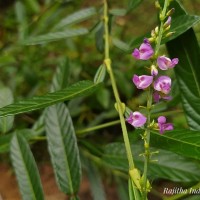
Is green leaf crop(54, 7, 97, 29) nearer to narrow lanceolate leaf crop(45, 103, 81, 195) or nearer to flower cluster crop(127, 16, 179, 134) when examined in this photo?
narrow lanceolate leaf crop(45, 103, 81, 195)

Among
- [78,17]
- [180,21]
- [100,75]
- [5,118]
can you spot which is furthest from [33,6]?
[180,21]

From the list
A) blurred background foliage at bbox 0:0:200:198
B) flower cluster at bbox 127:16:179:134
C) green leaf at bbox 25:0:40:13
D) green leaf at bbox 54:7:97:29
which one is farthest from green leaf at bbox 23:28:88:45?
green leaf at bbox 25:0:40:13

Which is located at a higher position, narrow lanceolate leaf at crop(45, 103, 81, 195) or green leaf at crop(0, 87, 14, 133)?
green leaf at crop(0, 87, 14, 133)

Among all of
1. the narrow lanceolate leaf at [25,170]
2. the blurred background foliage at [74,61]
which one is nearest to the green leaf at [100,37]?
the blurred background foliage at [74,61]

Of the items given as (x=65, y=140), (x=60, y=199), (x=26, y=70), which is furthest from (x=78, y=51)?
(x=65, y=140)

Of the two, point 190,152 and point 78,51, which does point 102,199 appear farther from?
point 78,51

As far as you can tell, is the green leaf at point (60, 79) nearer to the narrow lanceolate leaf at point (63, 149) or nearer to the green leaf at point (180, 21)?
the narrow lanceolate leaf at point (63, 149)
